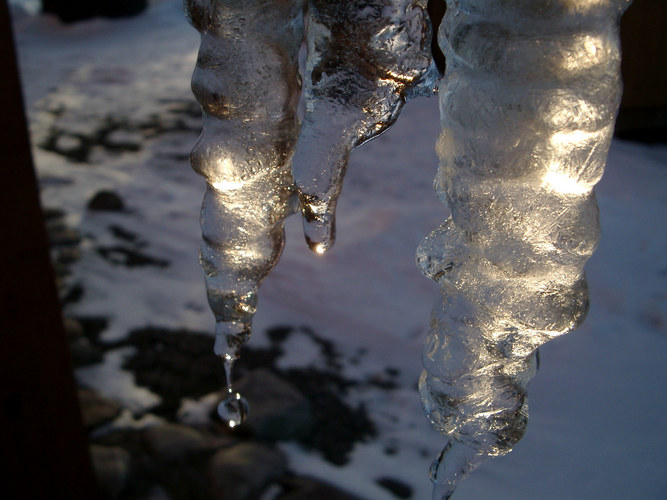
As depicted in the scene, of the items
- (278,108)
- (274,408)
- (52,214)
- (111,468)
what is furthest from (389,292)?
(278,108)

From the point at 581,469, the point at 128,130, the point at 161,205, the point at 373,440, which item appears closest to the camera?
the point at 581,469

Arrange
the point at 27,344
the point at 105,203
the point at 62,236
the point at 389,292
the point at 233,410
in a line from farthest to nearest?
the point at 105,203, the point at 62,236, the point at 389,292, the point at 27,344, the point at 233,410

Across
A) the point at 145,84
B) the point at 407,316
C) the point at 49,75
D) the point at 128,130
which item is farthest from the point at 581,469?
the point at 49,75

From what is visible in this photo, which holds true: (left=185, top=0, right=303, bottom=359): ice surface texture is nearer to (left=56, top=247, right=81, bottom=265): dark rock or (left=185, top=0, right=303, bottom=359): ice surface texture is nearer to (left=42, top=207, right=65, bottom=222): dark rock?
(left=56, top=247, right=81, bottom=265): dark rock

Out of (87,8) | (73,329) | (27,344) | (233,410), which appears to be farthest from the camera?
(87,8)

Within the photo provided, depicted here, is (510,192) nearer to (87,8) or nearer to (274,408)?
(274,408)

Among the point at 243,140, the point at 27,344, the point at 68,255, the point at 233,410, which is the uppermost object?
the point at 243,140

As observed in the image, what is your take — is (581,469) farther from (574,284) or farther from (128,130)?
(128,130)
